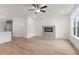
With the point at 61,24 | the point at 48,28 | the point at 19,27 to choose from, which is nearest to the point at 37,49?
the point at 48,28

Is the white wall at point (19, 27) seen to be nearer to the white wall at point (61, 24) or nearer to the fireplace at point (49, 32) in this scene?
the fireplace at point (49, 32)

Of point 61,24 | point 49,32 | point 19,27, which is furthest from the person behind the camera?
point 19,27

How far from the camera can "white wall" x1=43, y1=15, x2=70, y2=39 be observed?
10.8 m

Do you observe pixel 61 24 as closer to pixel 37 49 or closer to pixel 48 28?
pixel 48 28

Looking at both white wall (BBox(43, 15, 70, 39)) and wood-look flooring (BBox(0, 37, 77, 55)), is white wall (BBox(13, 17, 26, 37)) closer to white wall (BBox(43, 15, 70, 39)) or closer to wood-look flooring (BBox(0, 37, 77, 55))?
white wall (BBox(43, 15, 70, 39))

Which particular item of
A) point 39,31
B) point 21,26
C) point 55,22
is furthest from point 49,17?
point 21,26

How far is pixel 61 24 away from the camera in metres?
11.0

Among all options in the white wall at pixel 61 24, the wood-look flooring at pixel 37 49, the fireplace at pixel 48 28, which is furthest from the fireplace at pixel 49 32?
the wood-look flooring at pixel 37 49

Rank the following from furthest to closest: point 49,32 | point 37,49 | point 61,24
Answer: point 61,24 → point 49,32 → point 37,49

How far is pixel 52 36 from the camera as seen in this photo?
10.6 metres

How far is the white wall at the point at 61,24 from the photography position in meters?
10.8

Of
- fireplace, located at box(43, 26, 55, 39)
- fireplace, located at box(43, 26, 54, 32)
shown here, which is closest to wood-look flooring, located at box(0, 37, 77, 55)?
fireplace, located at box(43, 26, 55, 39)

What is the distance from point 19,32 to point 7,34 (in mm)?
3485
